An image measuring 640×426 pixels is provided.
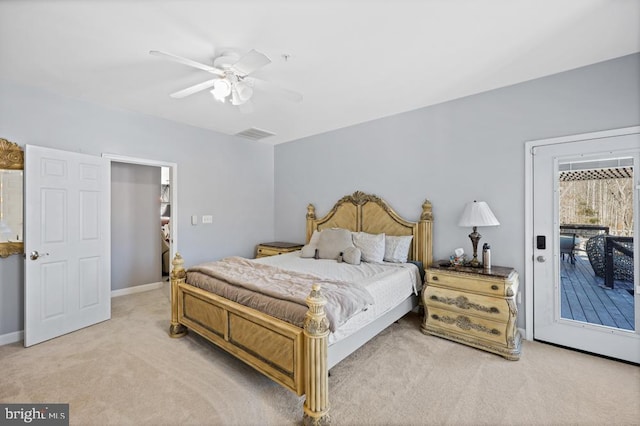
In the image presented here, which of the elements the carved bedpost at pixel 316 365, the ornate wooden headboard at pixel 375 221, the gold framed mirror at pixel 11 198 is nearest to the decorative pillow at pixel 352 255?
the ornate wooden headboard at pixel 375 221

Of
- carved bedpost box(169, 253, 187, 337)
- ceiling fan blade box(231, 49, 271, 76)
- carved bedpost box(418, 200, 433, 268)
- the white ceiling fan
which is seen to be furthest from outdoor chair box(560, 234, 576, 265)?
carved bedpost box(169, 253, 187, 337)

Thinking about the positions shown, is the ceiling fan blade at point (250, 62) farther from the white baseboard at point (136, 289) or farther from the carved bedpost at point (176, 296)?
the white baseboard at point (136, 289)

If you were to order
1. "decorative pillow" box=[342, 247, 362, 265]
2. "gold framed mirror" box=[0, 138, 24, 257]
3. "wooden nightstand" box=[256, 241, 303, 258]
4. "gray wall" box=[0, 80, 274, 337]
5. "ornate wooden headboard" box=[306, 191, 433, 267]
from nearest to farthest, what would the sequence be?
1. "gold framed mirror" box=[0, 138, 24, 257]
2. "gray wall" box=[0, 80, 274, 337]
3. "decorative pillow" box=[342, 247, 362, 265]
4. "ornate wooden headboard" box=[306, 191, 433, 267]
5. "wooden nightstand" box=[256, 241, 303, 258]

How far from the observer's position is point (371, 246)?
367 centimetres

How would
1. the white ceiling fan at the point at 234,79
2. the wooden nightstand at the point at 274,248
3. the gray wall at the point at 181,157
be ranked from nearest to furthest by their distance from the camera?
the white ceiling fan at the point at 234,79 → the gray wall at the point at 181,157 → the wooden nightstand at the point at 274,248

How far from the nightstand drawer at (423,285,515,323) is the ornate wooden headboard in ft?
1.96

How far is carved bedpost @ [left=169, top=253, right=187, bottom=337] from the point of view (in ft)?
9.85

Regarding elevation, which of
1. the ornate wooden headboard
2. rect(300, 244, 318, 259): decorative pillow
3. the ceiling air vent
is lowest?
rect(300, 244, 318, 259): decorative pillow

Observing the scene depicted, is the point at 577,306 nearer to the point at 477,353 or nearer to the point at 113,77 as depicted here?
the point at 477,353

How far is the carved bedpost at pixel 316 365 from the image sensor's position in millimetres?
1740

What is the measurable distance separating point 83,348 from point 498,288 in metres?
4.09

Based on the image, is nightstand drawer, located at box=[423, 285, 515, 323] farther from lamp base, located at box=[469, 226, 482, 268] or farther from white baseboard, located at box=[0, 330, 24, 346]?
white baseboard, located at box=[0, 330, 24, 346]

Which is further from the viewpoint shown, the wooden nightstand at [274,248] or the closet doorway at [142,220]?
the wooden nightstand at [274,248]

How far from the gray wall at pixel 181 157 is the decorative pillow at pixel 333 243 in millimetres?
1924
